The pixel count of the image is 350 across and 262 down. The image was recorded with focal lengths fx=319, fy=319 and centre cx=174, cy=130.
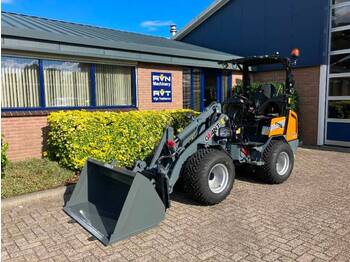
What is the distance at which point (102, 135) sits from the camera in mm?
6578

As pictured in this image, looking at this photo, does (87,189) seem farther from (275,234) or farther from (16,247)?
(275,234)

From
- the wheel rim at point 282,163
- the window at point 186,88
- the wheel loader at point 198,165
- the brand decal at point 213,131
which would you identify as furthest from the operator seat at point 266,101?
the window at point 186,88

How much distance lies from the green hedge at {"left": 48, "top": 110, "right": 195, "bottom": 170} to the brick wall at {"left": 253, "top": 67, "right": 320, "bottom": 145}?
210 inches

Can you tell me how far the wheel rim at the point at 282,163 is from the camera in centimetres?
612

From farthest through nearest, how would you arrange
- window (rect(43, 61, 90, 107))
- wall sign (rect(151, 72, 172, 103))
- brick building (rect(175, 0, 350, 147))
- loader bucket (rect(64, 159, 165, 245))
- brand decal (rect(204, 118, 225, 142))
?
brick building (rect(175, 0, 350, 147)) < wall sign (rect(151, 72, 172, 103)) < window (rect(43, 61, 90, 107)) < brand decal (rect(204, 118, 225, 142)) < loader bucket (rect(64, 159, 165, 245))

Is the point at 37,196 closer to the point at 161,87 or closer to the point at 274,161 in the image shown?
the point at 274,161

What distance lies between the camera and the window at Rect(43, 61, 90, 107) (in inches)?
288

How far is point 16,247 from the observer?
3664 millimetres

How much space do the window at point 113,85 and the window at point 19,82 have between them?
1.57m

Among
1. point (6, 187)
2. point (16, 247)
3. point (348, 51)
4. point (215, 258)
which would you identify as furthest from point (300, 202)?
point (348, 51)

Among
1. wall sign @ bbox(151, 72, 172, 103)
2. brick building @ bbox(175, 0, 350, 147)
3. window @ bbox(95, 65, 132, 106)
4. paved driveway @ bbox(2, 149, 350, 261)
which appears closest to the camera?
paved driveway @ bbox(2, 149, 350, 261)

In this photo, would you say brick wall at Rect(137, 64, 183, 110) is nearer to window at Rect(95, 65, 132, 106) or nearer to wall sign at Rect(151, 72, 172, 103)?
wall sign at Rect(151, 72, 172, 103)

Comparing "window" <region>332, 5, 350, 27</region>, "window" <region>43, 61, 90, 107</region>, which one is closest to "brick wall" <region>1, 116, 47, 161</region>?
"window" <region>43, 61, 90, 107</region>

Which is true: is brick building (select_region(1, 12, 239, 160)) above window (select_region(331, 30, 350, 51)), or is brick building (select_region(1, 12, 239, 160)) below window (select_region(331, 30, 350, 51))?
below
